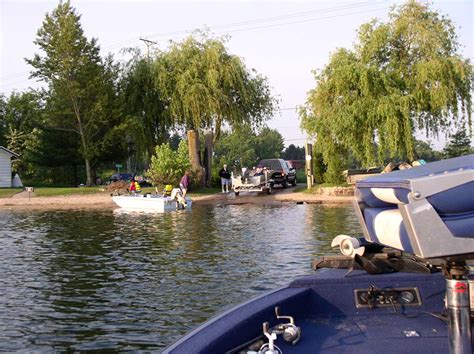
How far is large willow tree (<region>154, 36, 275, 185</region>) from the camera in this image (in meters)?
35.8

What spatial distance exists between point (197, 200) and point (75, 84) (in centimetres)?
1606

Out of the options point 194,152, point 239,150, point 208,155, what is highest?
point 239,150

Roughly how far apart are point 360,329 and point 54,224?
61.2ft

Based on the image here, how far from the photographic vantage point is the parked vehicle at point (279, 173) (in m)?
37.3

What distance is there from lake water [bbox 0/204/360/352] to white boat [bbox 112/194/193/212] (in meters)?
4.92

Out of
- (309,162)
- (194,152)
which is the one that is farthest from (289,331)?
(194,152)

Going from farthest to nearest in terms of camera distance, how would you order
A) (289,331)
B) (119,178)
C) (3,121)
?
(3,121), (119,178), (289,331)

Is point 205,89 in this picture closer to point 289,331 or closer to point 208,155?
point 208,155

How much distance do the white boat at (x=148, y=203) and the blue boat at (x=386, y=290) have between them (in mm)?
21976

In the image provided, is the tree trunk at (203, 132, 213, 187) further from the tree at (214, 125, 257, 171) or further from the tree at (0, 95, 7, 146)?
the tree at (214, 125, 257, 171)

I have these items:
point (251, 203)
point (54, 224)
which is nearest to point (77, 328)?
point (54, 224)

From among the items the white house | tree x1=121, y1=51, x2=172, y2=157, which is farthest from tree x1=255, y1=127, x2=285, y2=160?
tree x1=121, y1=51, x2=172, y2=157

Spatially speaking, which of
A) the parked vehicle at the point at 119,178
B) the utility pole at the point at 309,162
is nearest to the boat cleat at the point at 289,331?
the utility pole at the point at 309,162

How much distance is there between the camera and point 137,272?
439 inches
